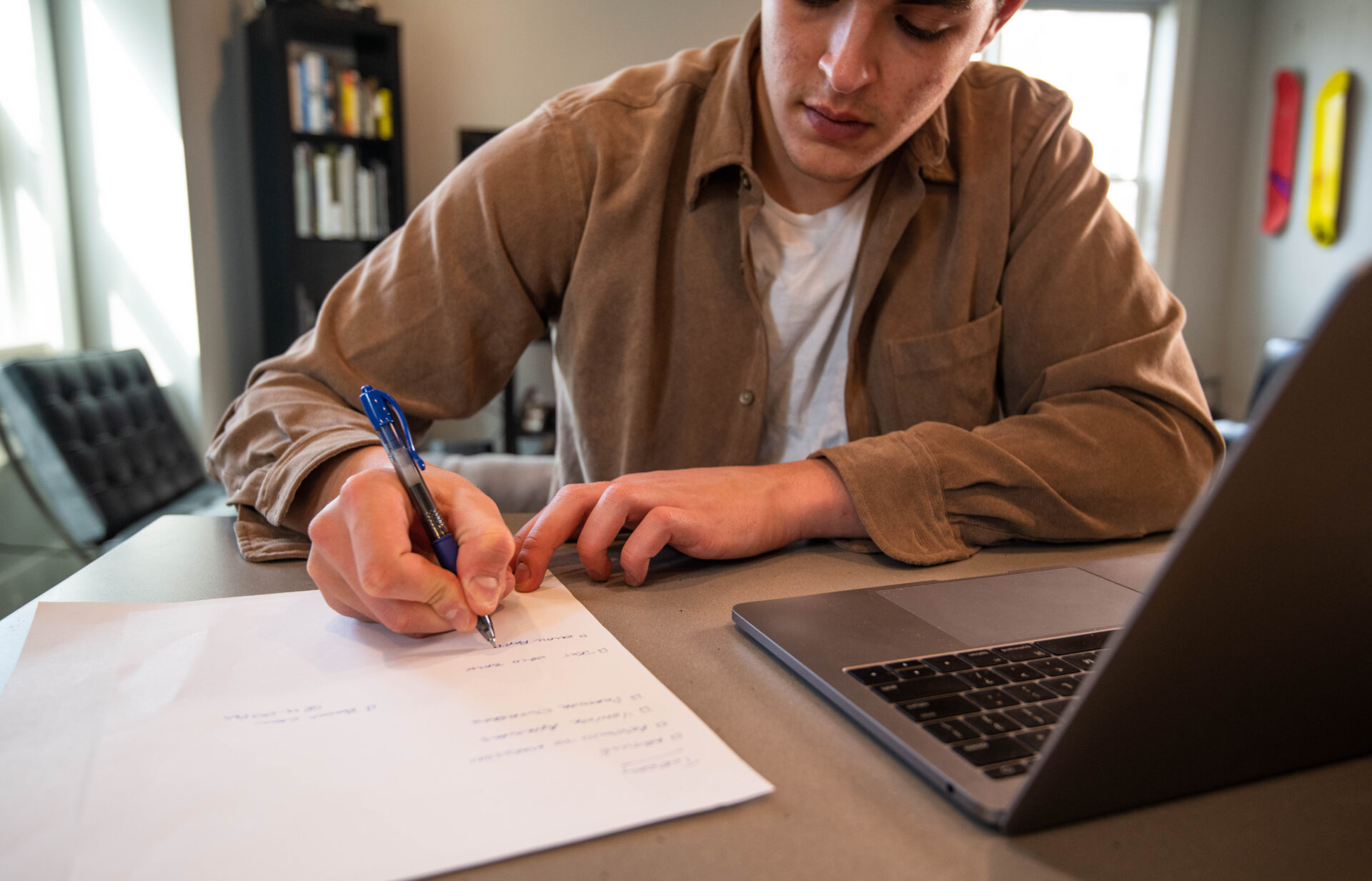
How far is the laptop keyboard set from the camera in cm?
41

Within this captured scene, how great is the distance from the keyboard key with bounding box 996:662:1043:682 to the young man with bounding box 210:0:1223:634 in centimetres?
26

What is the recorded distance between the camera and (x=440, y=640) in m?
0.57

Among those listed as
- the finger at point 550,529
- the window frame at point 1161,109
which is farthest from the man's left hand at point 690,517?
the window frame at point 1161,109

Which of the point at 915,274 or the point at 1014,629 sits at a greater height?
the point at 915,274

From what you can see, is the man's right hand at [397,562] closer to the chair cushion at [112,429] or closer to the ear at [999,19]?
the ear at [999,19]

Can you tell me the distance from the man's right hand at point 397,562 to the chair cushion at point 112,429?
2.01 m

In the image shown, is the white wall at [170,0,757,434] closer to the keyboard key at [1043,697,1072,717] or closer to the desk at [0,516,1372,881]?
the desk at [0,516,1372,881]

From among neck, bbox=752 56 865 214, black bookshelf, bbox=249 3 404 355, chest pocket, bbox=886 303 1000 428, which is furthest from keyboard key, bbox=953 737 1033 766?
black bookshelf, bbox=249 3 404 355

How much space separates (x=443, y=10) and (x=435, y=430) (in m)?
1.98

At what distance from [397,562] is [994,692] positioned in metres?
0.35

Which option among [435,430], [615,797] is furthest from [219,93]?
[615,797]

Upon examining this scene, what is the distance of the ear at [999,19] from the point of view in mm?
1084

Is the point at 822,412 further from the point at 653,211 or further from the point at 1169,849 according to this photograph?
the point at 1169,849

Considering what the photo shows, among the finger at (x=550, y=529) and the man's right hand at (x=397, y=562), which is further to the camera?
the finger at (x=550, y=529)
